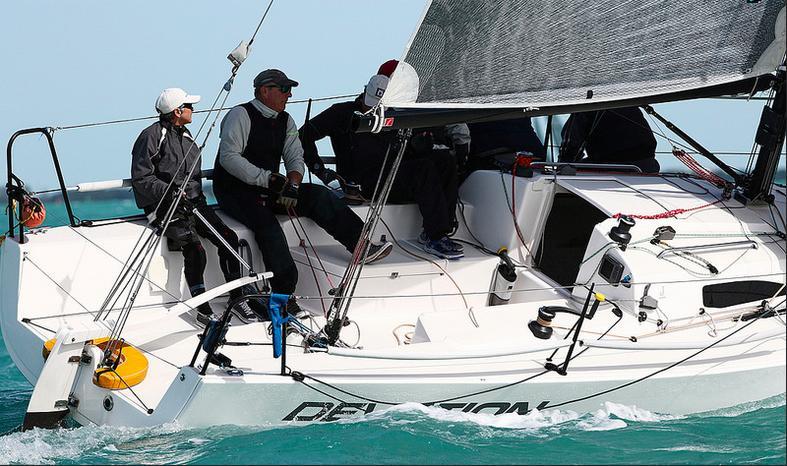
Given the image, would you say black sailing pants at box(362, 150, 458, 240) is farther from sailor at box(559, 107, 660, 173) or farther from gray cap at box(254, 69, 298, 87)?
sailor at box(559, 107, 660, 173)

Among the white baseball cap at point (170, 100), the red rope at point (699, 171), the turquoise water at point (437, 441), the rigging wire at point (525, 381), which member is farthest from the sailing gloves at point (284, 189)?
the red rope at point (699, 171)

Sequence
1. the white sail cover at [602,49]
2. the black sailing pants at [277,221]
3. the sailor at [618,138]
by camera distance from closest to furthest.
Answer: the white sail cover at [602,49] < the black sailing pants at [277,221] < the sailor at [618,138]

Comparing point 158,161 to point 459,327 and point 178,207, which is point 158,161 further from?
point 459,327

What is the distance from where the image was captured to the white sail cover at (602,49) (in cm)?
543

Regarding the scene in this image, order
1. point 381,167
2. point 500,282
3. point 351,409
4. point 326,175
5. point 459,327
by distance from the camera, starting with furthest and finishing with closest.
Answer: point 326,175, point 381,167, point 500,282, point 459,327, point 351,409

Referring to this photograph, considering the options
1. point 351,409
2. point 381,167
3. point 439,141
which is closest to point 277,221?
point 381,167

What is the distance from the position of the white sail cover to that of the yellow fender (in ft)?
6.41

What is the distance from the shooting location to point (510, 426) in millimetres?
4684

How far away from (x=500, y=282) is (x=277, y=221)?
1.32 m

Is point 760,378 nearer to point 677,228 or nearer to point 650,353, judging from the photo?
point 650,353

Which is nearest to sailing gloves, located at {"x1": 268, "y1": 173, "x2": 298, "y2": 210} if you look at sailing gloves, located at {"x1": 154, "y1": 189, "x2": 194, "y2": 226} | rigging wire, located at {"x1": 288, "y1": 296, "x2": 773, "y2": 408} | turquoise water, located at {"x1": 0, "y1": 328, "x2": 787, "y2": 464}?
sailing gloves, located at {"x1": 154, "y1": 189, "x2": 194, "y2": 226}

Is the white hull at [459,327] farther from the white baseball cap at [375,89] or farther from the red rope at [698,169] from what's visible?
the white baseball cap at [375,89]

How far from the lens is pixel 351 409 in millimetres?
4645

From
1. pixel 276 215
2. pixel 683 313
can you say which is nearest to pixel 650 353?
pixel 683 313
